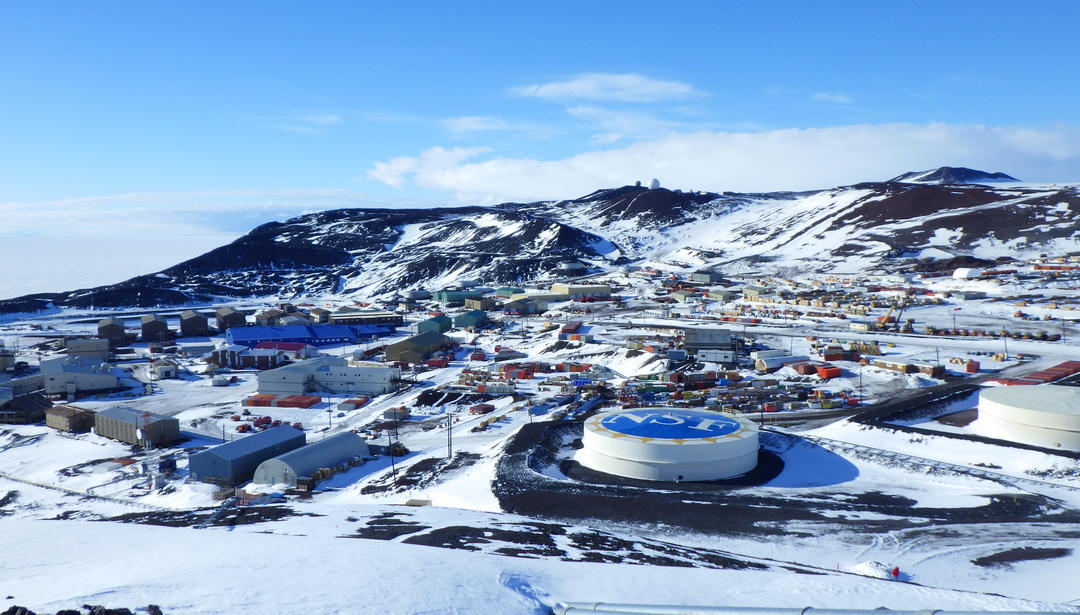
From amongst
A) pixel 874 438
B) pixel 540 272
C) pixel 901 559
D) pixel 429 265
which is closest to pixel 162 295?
pixel 429 265

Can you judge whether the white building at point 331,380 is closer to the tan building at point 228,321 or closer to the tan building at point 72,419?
the tan building at point 72,419

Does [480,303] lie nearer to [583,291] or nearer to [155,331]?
[583,291]

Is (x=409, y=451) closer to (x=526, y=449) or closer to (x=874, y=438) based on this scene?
(x=526, y=449)

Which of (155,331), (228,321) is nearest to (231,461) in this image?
(155,331)

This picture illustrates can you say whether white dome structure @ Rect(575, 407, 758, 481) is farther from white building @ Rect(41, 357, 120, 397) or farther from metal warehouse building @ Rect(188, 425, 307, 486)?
white building @ Rect(41, 357, 120, 397)

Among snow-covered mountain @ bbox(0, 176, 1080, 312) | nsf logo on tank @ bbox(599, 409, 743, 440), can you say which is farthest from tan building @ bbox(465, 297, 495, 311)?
nsf logo on tank @ bbox(599, 409, 743, 440)

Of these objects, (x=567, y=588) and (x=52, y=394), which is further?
(x=52, y=394)
